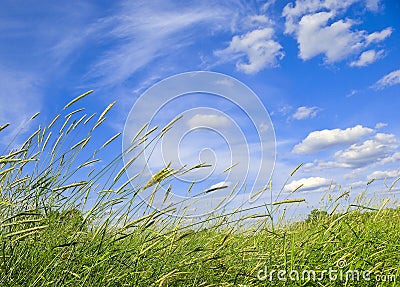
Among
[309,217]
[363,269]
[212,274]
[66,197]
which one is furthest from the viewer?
[309,217]

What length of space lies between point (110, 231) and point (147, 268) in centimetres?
29

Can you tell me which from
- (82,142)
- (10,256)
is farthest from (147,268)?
(82,142)

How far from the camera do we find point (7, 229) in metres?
2.28

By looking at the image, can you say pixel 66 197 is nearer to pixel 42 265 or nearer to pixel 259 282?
pixel 42 265

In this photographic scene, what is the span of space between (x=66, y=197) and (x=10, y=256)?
0.61 meters

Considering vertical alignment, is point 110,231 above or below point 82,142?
below

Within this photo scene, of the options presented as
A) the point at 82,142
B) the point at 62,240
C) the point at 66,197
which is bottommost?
the point at 62,240

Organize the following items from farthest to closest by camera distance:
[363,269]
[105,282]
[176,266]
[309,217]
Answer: [309,217], [363,269], [176,266], [105,282]

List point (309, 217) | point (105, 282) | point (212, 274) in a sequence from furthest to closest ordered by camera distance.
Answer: point (309, 217) < point (212, 274) < point (105, 282)

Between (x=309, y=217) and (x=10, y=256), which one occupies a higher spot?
(x=309, y=217)

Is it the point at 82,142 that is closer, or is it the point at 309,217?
the point at 82,142

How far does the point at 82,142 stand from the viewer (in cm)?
250

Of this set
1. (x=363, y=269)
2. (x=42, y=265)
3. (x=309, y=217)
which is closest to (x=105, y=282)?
(x=42, y=265)

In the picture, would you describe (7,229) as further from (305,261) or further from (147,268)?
(305,261)
